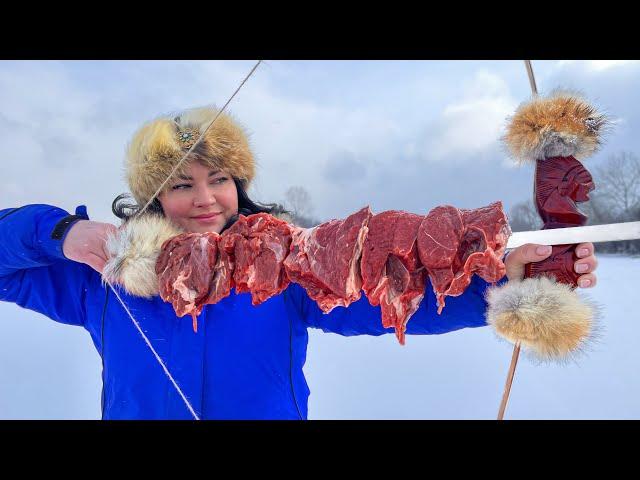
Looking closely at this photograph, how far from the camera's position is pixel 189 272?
876 mm

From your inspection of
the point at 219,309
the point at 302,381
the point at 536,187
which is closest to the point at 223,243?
the point at 219,309

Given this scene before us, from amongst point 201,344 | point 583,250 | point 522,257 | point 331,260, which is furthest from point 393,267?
point 201,344

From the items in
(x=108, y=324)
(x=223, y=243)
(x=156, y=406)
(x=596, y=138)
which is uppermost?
(x=596, y=138)

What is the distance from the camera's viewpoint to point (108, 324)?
1.11 meters

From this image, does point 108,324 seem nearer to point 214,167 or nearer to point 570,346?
point 214,167

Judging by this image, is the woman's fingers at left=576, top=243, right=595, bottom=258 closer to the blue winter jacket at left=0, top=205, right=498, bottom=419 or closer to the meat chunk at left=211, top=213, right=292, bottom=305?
the blue winter jacket at left=0, top=205, right=498, bottom=419

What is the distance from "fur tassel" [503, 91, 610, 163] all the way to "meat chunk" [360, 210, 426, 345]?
260mm

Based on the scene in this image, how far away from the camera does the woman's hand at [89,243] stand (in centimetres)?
96

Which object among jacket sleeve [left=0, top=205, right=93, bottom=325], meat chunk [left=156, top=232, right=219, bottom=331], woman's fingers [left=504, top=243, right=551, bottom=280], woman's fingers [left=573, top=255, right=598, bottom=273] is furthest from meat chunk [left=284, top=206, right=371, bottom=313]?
jacket sleeve [left=0, top=205, right=93, bottom=325]

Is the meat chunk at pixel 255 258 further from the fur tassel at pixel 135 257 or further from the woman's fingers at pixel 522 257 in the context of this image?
the woman's fingers at pixel 522 257

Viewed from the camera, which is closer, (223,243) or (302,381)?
(223,243)

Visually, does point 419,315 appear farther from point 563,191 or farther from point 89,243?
point 89,243

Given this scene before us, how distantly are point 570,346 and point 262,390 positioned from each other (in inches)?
26.4

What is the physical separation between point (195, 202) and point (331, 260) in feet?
1.57
